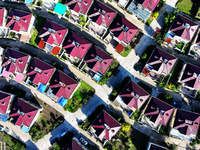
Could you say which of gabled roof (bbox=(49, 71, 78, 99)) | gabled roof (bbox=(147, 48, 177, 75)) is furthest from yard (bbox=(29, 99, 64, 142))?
gabled roof (bbox=(147, 48, 177, 75))

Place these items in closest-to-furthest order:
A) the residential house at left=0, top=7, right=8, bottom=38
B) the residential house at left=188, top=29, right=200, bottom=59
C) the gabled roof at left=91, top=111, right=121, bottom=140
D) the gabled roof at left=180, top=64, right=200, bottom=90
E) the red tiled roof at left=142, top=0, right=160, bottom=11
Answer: the gabled roof at left=91, top=111, right=121, bottom=140 → the gabled roof at left=180, top=64, right=200, bottom=90 → the red tiled roof at left=142, top=0, right=160, bottom=11 → the residential house at left=188, top=29, right=200, bottom=59 → the residential house at left=0, top=7, right=8, bottom=38

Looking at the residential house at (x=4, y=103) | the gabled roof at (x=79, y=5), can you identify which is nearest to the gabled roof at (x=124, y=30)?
the gabled roof at (x=79, y=5)

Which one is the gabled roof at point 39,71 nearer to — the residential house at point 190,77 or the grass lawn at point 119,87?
the grass lawn at point 119,87

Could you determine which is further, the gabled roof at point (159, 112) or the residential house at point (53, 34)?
the residential house at point (53, 34)

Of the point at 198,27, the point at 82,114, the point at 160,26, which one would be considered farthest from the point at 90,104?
the point at 198,27

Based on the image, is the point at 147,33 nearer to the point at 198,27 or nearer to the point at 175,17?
the point at 175,17

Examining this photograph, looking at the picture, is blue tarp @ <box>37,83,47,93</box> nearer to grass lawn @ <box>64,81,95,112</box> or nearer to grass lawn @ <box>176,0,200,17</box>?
grass lawn @ <box>64,81,95,112</box>

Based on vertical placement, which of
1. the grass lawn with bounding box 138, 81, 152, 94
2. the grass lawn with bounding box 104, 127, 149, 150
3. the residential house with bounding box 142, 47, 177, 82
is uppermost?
the residential house with bounding box 142, 47, 177, 82
